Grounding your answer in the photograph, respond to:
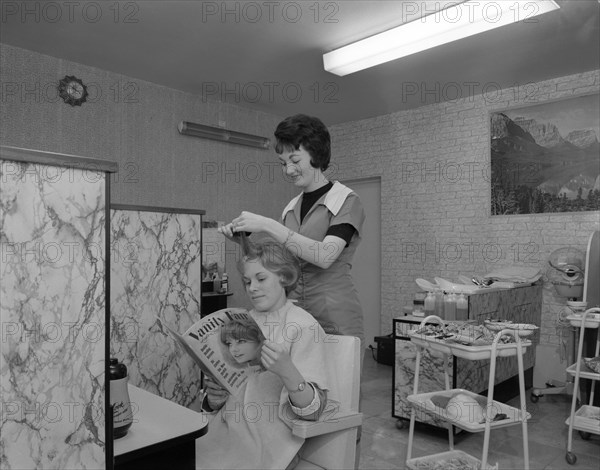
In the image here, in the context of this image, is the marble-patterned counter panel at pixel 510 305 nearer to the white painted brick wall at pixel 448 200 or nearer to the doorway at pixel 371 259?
the white painted brick wall at pixel 448 200

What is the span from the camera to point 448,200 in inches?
193

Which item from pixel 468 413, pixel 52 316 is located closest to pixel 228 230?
pixel 52 316

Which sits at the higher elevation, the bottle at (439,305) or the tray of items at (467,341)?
the bottle at (439,305)

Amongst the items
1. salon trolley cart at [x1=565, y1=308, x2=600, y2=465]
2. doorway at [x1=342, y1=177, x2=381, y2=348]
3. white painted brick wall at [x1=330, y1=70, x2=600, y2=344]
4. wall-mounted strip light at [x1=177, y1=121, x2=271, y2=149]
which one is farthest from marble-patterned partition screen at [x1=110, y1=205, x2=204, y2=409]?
doorway at [x1=342, y1=177, x2=381, y2=348]

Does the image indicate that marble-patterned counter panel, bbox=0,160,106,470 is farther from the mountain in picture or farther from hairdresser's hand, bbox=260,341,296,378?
the mountain in picture

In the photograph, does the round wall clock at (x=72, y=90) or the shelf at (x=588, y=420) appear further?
the round wall clock at (x=72, y=90)

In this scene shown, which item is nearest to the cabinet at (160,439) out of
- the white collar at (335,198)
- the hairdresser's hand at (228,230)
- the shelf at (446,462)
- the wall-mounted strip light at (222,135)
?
the hairdresser's hand at (228,230)

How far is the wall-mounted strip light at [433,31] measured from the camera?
285 centimetres

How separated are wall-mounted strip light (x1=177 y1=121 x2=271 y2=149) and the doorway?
1.17 m

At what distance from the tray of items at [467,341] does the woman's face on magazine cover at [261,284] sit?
42.3 inches

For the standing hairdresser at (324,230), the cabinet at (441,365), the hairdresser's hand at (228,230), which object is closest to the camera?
the hairdresser's hand at (228,230)

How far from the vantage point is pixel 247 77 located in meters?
4.38

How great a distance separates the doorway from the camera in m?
5.66

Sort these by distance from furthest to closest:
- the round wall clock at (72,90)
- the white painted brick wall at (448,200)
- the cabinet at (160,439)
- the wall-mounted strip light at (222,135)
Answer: the wall-mounted strip light at (222,135), the white painted brick wall at (448,200), the round wall clock at (72,90), the cabinet at (160,439)
